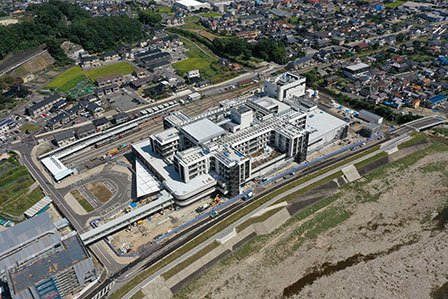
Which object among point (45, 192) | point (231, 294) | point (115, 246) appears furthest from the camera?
point (45, 192)

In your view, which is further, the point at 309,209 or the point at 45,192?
the point at 45,192

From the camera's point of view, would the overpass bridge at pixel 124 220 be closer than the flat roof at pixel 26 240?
No

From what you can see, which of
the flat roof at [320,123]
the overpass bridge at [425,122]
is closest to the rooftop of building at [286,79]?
the flat roof at [320,123]

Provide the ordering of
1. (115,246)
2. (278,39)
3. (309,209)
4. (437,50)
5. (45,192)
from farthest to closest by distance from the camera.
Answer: (278,39)
(437,50)
(45,192)
(309,209)
(115,246)

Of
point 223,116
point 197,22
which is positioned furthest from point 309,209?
point 197,22

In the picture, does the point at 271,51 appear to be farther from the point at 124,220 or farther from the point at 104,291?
the point at 104,291

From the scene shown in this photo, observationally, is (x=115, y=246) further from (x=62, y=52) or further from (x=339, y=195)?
(x=62, y=52)

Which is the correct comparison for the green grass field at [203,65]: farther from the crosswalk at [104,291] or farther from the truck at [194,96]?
the crosswalk at [104,291]
